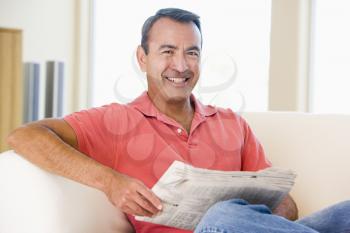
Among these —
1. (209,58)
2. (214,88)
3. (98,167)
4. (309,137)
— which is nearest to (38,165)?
(98,167)

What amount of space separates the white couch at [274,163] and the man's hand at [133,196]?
0.42 feet

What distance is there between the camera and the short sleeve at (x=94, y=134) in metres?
1.31

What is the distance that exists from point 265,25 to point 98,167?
2177 millimetres

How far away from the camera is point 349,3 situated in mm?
2842

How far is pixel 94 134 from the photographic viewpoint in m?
1.34

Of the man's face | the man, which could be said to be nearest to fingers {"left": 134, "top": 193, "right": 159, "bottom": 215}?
the man

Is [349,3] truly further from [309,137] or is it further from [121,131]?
[121,131]

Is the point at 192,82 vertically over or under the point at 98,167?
over

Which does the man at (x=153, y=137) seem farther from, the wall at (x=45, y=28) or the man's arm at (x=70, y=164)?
the wall at (x=45, y=28)

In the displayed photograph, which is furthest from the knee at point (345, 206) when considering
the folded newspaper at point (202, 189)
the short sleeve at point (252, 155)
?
the short sleeve at point (252, 155)

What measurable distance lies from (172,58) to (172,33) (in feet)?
0.26

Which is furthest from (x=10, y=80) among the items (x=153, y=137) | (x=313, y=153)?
(x=313, y=153)

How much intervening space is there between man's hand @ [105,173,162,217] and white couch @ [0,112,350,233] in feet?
0.42

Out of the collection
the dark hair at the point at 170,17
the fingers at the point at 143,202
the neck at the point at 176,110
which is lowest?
the fingers at the point at 143,202
